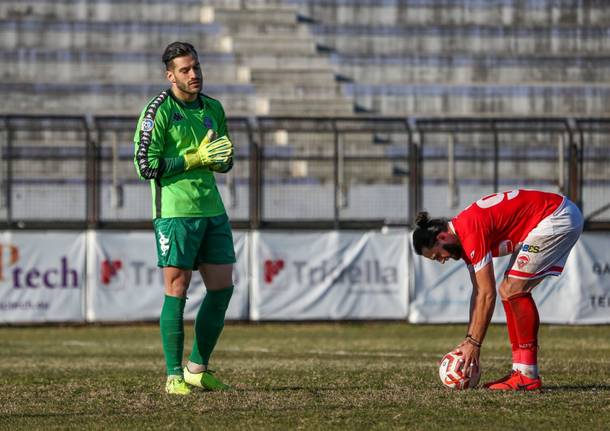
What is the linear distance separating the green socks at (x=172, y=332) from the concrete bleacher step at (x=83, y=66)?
62.8 ft

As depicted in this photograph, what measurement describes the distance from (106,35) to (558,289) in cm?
1311

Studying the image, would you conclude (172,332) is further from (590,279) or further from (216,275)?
(590,279)

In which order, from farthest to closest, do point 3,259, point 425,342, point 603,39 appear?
point 603,39 → point 3,259 → point 425,342

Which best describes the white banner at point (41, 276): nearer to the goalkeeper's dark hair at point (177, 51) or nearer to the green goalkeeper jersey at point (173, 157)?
the green goalkeeper jersey at point (173, 157)

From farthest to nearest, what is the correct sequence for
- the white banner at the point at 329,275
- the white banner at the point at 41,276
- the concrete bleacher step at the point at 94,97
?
the concrete bleacher step at the point at 94,97, the white banner at the point at 329,275, the white banner at the point at 41,276

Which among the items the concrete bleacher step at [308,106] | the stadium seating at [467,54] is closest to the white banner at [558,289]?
the concrete bleacher step at [308,106]

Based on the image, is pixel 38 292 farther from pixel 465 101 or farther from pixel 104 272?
pixel 465 101

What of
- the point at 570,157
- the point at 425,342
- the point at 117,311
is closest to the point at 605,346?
the point at 425,342

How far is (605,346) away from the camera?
15547 millimetres

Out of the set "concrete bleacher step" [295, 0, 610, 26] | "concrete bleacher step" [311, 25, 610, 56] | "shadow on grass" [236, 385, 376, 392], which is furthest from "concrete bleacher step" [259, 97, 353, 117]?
"shadow on grass" [236, 385, 376, 392]

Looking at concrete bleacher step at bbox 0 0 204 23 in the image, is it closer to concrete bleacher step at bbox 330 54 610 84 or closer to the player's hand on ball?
concrete bleacher step at bbox 330 54 610 84

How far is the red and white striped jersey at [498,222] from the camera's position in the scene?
8.52 m

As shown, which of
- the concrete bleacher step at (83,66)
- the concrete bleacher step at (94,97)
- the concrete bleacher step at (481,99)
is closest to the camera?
the concrete bleacher step at (94,97)

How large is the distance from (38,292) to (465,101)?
1180 cm
